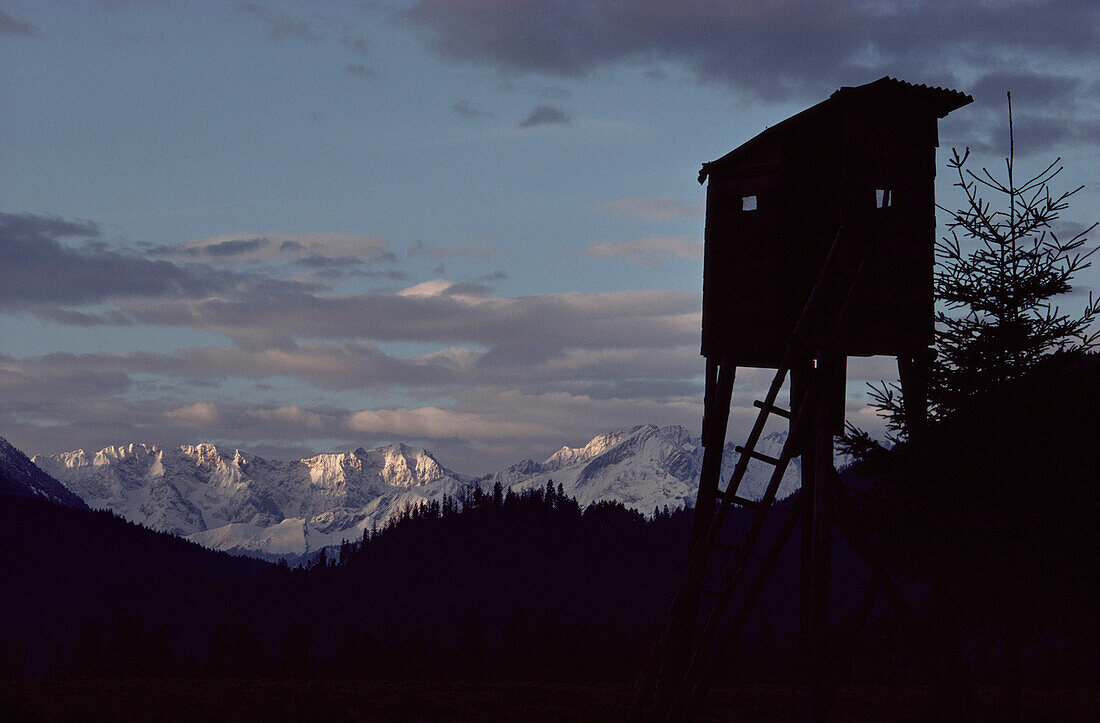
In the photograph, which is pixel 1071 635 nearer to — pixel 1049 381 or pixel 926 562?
pixel 926 562

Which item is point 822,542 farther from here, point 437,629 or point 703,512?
point 437,629

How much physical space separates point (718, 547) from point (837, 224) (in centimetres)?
655

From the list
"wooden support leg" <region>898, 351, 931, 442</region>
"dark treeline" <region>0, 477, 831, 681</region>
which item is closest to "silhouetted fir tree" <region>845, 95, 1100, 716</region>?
"wooden support leg" <region>898, 351, 931, 442</region>

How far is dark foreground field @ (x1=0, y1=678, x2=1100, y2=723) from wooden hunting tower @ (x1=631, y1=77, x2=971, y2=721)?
2711mm

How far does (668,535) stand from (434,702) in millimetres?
170102

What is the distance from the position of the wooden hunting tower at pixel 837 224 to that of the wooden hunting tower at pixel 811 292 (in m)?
0.03

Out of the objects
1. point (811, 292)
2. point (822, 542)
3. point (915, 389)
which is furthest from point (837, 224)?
point (822, 542)

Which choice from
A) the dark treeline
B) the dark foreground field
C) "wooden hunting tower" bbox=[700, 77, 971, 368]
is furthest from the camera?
the dark treeline

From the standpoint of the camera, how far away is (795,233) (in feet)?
74.9

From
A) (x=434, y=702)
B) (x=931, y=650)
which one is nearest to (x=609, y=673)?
(x=434, y=702)

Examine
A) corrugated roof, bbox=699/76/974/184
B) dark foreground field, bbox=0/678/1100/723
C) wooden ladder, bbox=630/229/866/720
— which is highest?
corrugated roof, bbox=699/76/974/184

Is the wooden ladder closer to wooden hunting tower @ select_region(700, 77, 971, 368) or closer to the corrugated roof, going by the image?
wooden hunting tower @ select_region(700, 77, 971, 368)

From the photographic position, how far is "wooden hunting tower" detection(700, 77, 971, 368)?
22.1m

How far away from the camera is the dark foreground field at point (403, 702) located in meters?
25.3
